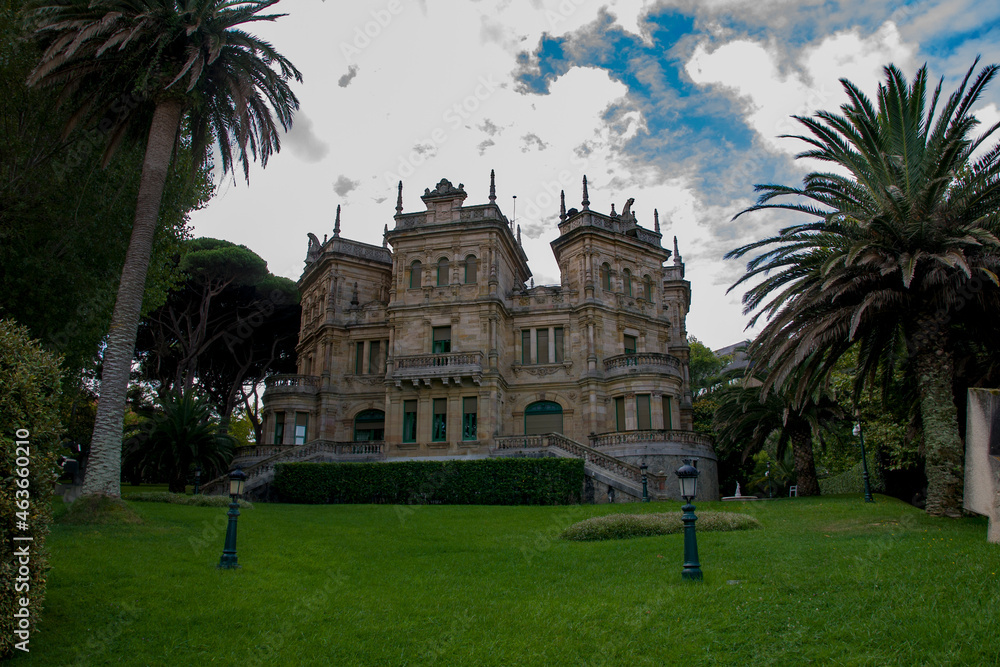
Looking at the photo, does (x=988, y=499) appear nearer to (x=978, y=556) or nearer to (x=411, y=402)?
(x=978, y=556)

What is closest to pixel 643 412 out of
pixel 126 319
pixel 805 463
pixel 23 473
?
pixel 805 463

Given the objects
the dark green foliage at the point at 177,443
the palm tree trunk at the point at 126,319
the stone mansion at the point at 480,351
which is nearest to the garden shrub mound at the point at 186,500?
the palm tree trunk at the point at 126,319

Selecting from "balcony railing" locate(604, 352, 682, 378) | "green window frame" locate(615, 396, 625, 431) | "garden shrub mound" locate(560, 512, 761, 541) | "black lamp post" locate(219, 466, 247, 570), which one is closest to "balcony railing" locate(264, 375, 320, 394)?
"balcony railing" locate(604, 352, 682, 378)

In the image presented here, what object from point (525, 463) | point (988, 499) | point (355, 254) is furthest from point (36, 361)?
point (355, 254)

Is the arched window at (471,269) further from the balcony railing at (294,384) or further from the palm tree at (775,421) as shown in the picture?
the palm tree at (775,421)

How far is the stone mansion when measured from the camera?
3531 cm

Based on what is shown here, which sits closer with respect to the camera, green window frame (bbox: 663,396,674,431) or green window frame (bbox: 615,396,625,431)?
green window frame (bbox: 663,396,674,431)

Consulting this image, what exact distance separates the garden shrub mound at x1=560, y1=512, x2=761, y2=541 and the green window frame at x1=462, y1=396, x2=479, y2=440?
1928cm

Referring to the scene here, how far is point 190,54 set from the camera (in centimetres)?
1912

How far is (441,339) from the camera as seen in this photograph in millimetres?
38031

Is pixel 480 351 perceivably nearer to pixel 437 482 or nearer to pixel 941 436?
pixel 437 482

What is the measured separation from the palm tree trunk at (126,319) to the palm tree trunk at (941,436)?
1954cm

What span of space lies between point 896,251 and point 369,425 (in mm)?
29885

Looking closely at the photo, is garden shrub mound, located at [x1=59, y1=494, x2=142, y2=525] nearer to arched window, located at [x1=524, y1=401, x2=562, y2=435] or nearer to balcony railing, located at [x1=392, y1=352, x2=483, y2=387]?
balcony railing, located at [x1=392, y1=352, x2=483, y2=387]
